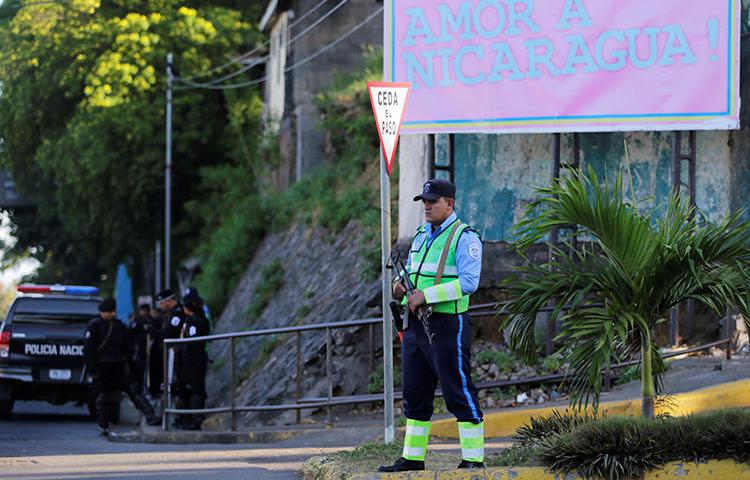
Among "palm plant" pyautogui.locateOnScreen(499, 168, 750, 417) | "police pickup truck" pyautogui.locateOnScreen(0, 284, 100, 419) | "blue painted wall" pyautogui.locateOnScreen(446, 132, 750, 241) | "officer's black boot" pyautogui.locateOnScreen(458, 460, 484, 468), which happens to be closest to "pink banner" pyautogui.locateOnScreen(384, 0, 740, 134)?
"blue painted wall" pyautogui.locateOnScreen(446, 132, 750, 241)

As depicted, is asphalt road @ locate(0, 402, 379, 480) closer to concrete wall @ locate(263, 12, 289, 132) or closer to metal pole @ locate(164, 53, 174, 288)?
concrete wall @ locate(263, 12, 289, 132)

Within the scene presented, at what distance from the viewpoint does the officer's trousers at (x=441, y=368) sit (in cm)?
831

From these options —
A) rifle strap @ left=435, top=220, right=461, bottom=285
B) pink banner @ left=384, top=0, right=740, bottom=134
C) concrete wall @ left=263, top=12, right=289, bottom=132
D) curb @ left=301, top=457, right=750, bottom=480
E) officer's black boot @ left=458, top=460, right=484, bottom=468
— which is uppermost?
concrete wall @ left=263, top=12, right=289, bottom=132

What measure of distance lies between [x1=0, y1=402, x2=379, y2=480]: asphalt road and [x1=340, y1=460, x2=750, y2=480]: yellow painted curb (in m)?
2.32

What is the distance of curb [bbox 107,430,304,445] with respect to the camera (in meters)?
13.6

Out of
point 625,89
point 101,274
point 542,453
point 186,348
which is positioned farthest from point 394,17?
point 101,274

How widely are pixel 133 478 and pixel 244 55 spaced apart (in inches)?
967

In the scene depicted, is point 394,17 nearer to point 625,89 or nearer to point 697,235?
point 625,89

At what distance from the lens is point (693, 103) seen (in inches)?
558

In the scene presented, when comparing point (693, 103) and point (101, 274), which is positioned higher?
point (693, 103)

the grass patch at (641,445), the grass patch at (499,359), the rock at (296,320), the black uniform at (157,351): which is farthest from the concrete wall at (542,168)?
the grass patch at (641,445)

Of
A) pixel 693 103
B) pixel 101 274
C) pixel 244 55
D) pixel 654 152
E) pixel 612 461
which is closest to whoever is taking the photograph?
pixel 612 461

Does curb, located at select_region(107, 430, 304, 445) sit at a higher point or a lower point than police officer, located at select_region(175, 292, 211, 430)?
lower

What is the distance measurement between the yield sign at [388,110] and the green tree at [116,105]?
76.1 ft
